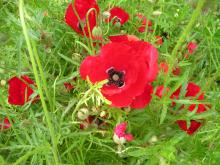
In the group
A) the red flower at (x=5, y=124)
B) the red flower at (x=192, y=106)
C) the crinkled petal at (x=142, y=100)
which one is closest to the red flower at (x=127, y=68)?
the crinkled petal at (x=142, y=100)

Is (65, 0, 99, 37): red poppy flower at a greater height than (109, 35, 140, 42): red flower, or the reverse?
(65, 0, 99, 37): red poppy flower

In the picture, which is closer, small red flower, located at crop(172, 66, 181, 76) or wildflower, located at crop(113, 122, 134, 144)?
wildflower, located at crop(113, 122, 134, 144)

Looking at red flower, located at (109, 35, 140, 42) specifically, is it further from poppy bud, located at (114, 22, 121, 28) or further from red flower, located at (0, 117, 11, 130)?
red flower, located at (0, 117, 11, 130)

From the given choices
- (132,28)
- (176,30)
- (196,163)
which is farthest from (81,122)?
(176,30)

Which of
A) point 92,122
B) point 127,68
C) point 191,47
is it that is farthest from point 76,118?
point 191,47

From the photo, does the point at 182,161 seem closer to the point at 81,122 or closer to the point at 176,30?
the point at 81,122

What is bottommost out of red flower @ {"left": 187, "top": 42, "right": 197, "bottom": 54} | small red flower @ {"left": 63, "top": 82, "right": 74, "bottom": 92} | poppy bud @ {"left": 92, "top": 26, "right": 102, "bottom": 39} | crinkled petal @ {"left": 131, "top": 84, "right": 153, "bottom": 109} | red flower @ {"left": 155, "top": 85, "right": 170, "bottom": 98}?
small red flower @ {"left": 63, "top": 82, "right": 74, "bottom": 92}

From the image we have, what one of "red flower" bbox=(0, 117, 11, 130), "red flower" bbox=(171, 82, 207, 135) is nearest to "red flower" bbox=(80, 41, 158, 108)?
"red flower" bbox=(171, 82, 207, 135)
